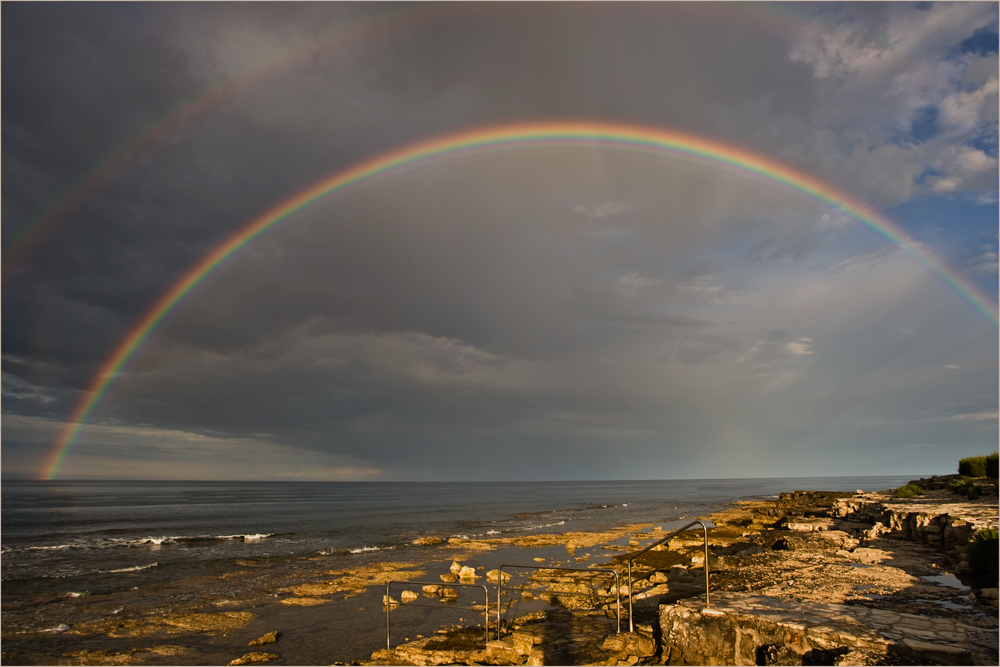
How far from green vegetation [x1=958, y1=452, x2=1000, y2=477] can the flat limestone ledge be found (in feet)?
99.4

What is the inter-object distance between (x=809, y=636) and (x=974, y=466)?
115 ft

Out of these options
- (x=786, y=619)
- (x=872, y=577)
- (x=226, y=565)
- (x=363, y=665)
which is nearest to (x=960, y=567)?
(x=872, y=577)

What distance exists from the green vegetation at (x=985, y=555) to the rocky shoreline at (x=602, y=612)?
9.7 inches

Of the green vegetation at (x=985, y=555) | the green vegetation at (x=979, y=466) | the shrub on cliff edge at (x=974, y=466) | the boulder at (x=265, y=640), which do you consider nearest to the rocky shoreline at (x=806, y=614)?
the green vegetation at (x=985, y=555)

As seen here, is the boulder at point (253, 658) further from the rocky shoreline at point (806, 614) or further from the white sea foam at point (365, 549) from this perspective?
the white sea foam at point (365, 549)

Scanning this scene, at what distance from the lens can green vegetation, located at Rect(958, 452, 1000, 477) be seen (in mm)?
29031

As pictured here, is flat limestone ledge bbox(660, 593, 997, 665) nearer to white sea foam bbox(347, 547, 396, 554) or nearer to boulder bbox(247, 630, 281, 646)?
boulder bbox(247, 630, 281, 646)

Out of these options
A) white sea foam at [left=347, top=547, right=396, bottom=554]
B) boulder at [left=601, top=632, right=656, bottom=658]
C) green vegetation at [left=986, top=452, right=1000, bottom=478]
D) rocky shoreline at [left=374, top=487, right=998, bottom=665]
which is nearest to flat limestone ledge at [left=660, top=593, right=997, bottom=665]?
rocky shoreline at [left=374, top=487, right=998, bottom=665]

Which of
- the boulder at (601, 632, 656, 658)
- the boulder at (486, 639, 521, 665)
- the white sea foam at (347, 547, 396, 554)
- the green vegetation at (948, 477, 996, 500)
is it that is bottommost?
the white sea foam at (347, 547, 396, 554)

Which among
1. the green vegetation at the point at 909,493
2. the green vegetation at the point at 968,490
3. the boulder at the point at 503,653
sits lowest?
the boulder at the point at 503,653

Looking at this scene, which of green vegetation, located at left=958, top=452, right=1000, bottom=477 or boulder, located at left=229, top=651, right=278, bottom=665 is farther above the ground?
green vegetation, located at left=958, top=452, right=1000, bottom=477

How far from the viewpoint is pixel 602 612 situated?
14211mm

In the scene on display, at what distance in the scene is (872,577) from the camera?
1154cm

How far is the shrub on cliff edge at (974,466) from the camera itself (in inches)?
1211
